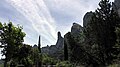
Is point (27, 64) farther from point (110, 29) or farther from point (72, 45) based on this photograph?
point (110, 29)

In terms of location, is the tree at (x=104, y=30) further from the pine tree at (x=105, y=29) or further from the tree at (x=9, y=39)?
the tree at (x=9, y=39)

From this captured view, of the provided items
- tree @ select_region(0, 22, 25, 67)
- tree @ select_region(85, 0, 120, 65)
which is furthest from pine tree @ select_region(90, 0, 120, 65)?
tree @ select_region(0, 22, 25, 67)

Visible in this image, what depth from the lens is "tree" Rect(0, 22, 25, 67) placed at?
3953 cm

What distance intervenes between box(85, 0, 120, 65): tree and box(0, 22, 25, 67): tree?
1520 centimetres

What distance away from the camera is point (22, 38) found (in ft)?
139

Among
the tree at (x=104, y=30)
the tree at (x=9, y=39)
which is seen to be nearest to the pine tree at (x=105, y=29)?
the tree at (x=104, y=30)

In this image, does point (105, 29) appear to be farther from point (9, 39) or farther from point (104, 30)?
point (9, 39)

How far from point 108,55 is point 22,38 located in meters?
16.6

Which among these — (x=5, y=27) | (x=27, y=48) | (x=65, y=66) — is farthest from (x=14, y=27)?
(x=65, y=66)

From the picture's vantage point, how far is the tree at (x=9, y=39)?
39.5 meters

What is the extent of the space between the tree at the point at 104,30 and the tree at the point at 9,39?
49.9ft

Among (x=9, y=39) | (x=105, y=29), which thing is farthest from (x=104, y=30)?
(x=9, y=39)

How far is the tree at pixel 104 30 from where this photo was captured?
43375mm

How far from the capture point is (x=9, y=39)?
3928cm
